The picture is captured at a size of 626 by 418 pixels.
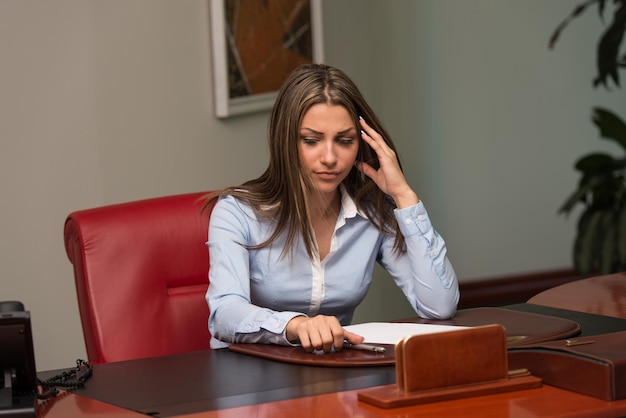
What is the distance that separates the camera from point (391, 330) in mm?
2078

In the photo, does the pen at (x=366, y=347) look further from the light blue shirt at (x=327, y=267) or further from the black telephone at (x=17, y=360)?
the black telephone at (x=17, y=360)

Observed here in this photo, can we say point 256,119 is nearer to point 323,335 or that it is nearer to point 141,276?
point 141,276

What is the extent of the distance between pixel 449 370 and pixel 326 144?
84cm

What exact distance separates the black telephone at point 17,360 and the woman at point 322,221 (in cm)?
60

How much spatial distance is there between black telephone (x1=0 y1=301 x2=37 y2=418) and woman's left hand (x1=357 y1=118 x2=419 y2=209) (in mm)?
1019

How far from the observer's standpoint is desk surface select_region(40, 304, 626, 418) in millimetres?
1553

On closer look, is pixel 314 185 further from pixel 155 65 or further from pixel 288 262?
pixel 155 65

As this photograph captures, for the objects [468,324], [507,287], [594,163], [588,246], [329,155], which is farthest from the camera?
[507,287]

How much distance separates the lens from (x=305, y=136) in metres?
2.36

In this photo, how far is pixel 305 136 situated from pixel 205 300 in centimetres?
47

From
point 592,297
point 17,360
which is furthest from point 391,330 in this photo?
point 17,360

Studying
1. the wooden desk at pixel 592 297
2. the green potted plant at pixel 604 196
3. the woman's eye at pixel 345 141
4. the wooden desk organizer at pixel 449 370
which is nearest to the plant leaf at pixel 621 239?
the green potted plant at pixel 604 196

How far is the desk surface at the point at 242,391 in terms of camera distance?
1553mm

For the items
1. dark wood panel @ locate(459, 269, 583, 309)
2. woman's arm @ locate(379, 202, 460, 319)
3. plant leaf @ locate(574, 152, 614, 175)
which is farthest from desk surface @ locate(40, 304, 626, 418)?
dark wood panel @ locate(459, 269, 583, 309)
